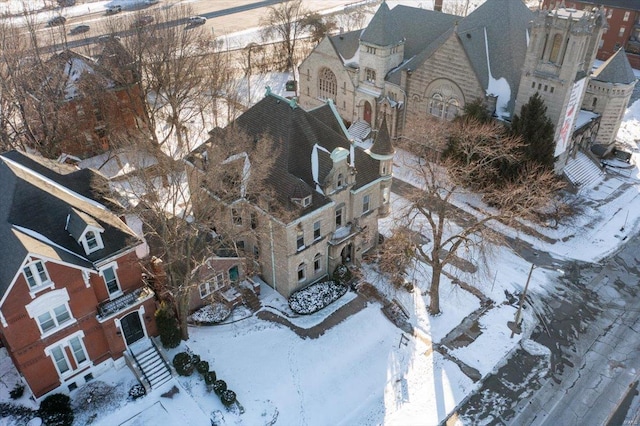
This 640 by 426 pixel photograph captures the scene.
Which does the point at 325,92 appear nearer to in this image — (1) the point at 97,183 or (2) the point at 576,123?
(2) the point at 576,123

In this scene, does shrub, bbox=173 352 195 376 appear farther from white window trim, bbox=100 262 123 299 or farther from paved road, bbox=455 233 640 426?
paved road, bbox=455 233 640 426

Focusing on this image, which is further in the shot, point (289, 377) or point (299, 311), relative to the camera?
point (299, 311)

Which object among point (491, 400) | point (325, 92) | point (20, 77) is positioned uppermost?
point (20, 77)

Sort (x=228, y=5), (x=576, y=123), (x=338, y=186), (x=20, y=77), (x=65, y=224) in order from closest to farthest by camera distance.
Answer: (x=65, y=224) → (x=338, y=186) → (x=20, y=77) → (x=576, y=123) → (x=228, y=5)

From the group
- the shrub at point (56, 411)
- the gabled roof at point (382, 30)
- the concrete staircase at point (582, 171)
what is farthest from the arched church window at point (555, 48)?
the shrub at point (56, 411)

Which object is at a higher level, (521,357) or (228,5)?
(228,5)

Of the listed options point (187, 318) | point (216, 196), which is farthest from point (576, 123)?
point (187, 318)

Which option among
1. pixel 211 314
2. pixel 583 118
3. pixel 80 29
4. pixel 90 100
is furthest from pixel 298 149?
pixel 80 29
